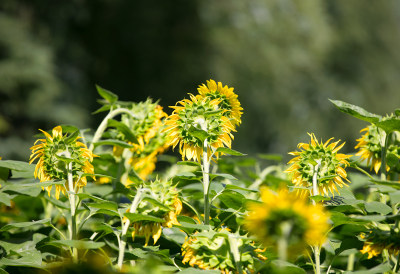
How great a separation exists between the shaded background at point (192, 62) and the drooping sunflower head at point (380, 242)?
5.42m

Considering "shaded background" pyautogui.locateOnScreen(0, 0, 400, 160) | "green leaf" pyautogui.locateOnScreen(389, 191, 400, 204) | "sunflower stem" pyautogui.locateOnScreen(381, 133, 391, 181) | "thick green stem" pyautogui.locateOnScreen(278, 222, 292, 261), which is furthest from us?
"shaded background" pyautogui.locateOnScreen(0, 0, 400, 160)

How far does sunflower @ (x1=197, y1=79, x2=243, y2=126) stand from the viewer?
0.99 metres

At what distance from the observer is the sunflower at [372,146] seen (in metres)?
1.03

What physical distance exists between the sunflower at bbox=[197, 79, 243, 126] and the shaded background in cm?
518

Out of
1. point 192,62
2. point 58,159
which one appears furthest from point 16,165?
point 192,62

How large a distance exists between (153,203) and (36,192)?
0.34m

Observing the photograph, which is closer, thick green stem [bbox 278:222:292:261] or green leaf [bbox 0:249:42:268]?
thick green stem [bbox 278:222:292:261]

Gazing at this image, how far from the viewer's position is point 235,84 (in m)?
7.86

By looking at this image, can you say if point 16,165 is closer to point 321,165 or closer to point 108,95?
point 108,95

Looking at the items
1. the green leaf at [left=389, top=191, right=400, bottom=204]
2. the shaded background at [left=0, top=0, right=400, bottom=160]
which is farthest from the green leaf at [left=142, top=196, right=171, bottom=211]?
the shaded background at [left=0, top=0, right=400, bottom=160]

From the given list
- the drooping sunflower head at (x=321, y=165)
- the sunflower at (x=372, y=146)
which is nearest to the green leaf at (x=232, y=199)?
the drooping sunflower head at (x=321, y=165)

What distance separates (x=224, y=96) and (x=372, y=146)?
351mm

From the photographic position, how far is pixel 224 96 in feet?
3.26

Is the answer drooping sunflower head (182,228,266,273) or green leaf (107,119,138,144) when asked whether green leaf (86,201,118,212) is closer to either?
drooping sunflower head (182,228,266,273)
